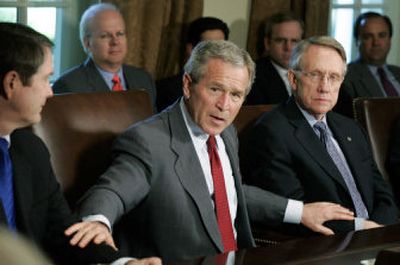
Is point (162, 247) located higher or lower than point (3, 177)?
lower

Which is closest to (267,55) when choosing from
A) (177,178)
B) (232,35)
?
(232,35)

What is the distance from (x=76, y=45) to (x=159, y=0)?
53 cm

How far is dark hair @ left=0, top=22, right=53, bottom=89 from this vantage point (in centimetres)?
188

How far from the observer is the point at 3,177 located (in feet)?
6.22

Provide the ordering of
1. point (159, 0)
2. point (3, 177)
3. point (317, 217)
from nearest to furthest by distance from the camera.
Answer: point (3, 177) → point (317, 217) → point (159, 0)

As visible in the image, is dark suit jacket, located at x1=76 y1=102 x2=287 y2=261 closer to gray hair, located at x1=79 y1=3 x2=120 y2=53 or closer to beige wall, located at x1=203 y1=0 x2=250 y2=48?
gray hair, located at x1=79 y1=3 x2=120 y2=53

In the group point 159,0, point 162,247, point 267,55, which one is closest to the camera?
point 162,247

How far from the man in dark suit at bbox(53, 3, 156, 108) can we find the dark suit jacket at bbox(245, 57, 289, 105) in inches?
26.3

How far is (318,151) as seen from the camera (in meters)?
3.00

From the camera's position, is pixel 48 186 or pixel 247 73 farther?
pixel 247 73

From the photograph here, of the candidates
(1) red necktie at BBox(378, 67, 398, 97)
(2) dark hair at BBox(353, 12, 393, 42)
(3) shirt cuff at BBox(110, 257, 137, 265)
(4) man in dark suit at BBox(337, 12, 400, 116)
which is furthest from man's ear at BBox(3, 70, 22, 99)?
(2) dark hair at BBox(353, 12, 393, 42)

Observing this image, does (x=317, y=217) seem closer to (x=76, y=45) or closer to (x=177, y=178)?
(x=177, y=178)

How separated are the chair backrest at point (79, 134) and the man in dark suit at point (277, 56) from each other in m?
1.87

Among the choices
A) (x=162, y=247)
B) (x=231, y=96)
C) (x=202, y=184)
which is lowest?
(x=162, y=247)
